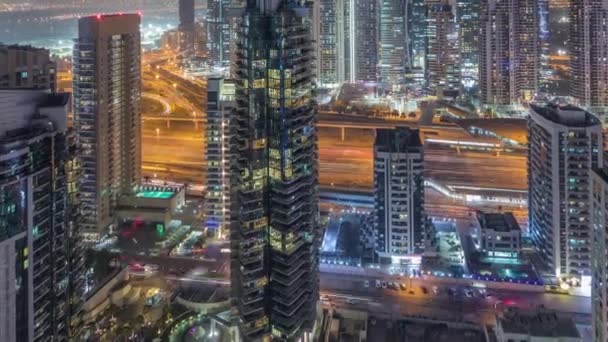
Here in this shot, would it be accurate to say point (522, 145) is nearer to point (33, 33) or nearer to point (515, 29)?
point (515, 29)

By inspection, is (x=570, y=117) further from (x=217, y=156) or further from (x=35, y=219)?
(x=35, y=219)

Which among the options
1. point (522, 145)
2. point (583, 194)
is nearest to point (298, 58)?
point (583, 194)

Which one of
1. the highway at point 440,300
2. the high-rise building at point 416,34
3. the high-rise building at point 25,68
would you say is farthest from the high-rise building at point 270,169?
the high-rise building at point 416,34

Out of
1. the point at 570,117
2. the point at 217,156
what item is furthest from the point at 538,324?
the point at 217,156

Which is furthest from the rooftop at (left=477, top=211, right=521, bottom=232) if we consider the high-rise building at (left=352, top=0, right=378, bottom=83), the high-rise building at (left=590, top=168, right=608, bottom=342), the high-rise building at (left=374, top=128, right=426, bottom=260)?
the high-rise building at (left=352, top=0, right=378, bottom=83)

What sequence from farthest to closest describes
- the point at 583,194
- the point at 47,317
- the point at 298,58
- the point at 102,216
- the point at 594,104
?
the point at 594,104 < the point at 102,216 < the point at 583,194 < the point at 298,58 < the point at 47,317

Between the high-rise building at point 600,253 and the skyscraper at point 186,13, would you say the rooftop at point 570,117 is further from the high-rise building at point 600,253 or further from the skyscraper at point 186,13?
the skyscraper at point 186,13
